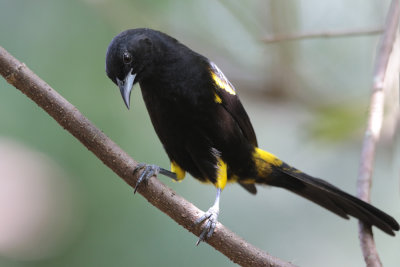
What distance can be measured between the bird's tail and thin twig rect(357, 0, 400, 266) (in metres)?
0.07

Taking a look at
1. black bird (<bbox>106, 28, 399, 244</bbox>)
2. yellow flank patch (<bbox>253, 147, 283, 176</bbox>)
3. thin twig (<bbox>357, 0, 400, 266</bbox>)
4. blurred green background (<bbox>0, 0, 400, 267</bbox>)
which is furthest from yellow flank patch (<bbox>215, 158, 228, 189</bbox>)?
blurred green background (<bbox>0, 0, 400, 267</bbox>)

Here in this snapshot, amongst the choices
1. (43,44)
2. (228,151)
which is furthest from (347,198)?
(43,44)

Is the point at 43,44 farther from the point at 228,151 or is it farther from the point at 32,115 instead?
the point at 228,151

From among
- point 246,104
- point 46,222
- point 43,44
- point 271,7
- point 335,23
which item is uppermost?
point 335,23

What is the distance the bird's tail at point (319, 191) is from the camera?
10.5 ft

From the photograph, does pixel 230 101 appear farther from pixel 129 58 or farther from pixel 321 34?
pixel 321 34

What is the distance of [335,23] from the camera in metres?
5.87

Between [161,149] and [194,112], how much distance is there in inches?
103

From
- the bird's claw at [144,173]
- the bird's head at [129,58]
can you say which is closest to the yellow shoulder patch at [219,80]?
the bird's head at [129,58]

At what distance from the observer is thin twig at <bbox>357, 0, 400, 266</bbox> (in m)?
3.07

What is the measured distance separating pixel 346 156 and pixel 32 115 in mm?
3848

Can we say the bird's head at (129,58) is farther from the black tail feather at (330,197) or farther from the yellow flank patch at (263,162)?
the black tail feather at (330,197)

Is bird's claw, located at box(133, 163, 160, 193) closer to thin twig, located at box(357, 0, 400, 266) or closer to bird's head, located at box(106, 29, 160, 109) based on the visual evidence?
bird's head, located at box(106, 29, 160, 109)

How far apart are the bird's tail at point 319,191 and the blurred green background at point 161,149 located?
5.13ft
